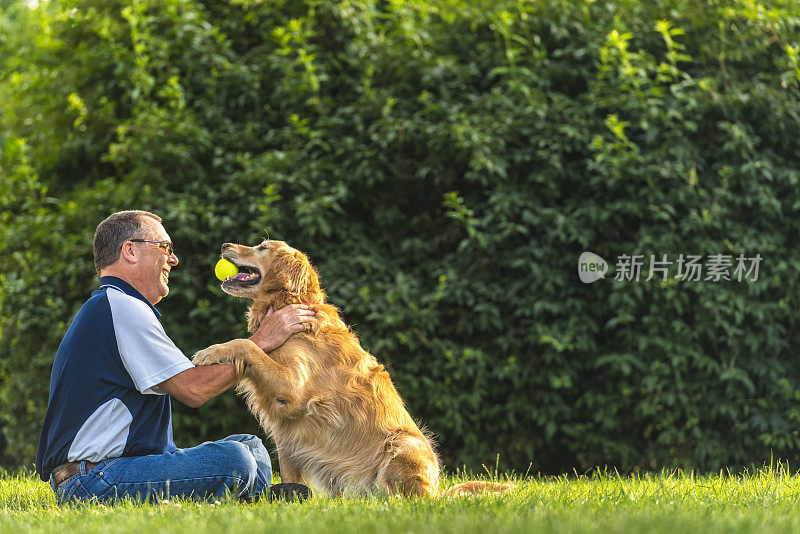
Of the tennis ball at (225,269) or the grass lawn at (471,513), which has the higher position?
the tennis ball at (225,269)

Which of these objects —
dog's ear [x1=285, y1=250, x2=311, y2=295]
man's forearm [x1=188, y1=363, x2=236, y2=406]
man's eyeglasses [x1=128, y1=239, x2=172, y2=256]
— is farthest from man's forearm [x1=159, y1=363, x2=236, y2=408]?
dog's ear [x1=285, y1=250, x2=311, y2=295]

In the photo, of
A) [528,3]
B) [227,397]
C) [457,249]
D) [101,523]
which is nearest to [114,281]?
[101,523]

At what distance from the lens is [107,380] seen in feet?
11.9

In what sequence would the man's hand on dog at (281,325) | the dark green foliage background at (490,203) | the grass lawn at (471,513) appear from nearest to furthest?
the grass lawn at (471,513)
the man's hand on dog at (281,325)
the dark green foliage background at (490,203)

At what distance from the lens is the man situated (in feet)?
11.8

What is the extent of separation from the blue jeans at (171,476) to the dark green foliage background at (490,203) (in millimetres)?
1949

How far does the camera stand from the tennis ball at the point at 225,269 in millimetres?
4543

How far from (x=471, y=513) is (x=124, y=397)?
1.57 m

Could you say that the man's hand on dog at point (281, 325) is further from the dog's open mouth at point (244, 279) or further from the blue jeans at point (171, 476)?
the blue jeans at point (171, 476)

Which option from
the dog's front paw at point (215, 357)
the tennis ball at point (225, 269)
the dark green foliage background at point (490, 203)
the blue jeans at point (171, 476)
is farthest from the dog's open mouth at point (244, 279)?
the dark green foliage background at point (490, 203)

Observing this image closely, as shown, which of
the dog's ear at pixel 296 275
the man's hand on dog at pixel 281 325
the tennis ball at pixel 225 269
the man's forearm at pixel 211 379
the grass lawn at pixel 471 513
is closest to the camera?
the grass lawn at pixel 471 513

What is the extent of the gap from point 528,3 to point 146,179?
10.1ft

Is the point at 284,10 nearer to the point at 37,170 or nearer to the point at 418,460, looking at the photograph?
the point at 37,170

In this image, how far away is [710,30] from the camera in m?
6.19
